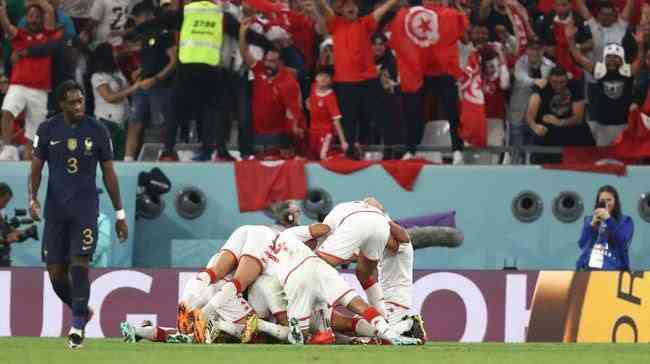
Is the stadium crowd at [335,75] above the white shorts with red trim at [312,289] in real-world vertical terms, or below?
above

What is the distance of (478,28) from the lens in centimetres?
2430

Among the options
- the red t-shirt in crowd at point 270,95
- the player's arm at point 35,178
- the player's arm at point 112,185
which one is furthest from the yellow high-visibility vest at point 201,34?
the player's arm at point 35,178

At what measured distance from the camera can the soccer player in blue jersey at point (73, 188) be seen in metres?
17.3

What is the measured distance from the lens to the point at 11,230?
23000 mm

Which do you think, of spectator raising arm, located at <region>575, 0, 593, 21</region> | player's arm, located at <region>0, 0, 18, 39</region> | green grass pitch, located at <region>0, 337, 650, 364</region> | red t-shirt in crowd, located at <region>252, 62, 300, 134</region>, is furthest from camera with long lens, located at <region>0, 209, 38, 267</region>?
spectator raising arm, located at <region>575, 0, 593, 21</region>

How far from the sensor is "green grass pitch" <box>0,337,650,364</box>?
15.4m

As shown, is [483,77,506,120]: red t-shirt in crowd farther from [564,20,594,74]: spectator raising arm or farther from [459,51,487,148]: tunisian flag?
[564,20,594,74]: spectator raising arm

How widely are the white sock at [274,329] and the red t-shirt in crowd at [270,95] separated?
5525mm

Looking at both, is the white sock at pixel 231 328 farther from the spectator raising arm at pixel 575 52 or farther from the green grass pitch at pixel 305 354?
the spectator raising arm at pixel 575 52

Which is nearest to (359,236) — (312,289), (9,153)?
(312,289)

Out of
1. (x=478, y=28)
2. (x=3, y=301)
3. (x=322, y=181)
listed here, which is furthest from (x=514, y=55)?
(x=3, y=301)

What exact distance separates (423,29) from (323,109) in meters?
1.51

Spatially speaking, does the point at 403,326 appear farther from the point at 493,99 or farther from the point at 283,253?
the point at 493,99

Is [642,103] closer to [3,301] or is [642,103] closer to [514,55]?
[514,55]
